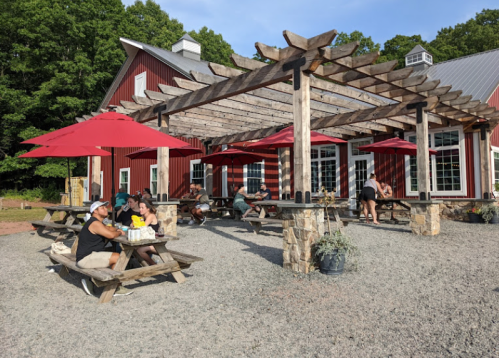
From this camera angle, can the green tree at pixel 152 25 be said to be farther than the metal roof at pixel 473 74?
Yes

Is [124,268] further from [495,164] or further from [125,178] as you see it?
[125,178]

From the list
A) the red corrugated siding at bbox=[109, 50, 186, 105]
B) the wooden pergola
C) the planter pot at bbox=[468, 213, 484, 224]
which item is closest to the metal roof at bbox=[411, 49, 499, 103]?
the wooden pergola

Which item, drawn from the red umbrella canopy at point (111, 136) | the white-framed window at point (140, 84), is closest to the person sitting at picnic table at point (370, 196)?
the red umbrella canopy at point (111, 136)

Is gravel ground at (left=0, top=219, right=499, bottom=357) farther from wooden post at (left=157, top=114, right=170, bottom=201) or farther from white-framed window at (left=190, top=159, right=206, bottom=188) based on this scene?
white-framed window at (left=190, top=159, right=206, bottom=188)

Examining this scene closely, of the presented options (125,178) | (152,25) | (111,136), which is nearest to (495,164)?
(111,136)

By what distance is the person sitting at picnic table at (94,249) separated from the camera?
4746 mm

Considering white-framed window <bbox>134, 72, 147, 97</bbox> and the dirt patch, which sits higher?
white-framed window <bbox>134, 72, 147, 97</bbox>

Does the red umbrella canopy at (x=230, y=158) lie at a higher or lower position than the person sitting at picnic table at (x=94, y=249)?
higher

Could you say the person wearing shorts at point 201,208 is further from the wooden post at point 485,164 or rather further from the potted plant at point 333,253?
the wooden post at point 485,164

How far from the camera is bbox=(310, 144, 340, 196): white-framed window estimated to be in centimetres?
1507

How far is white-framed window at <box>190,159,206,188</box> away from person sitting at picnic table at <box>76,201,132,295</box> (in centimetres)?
1119

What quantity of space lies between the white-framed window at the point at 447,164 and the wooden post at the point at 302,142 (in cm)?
851

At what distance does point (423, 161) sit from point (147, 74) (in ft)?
48.7

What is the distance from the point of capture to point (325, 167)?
608 inches
